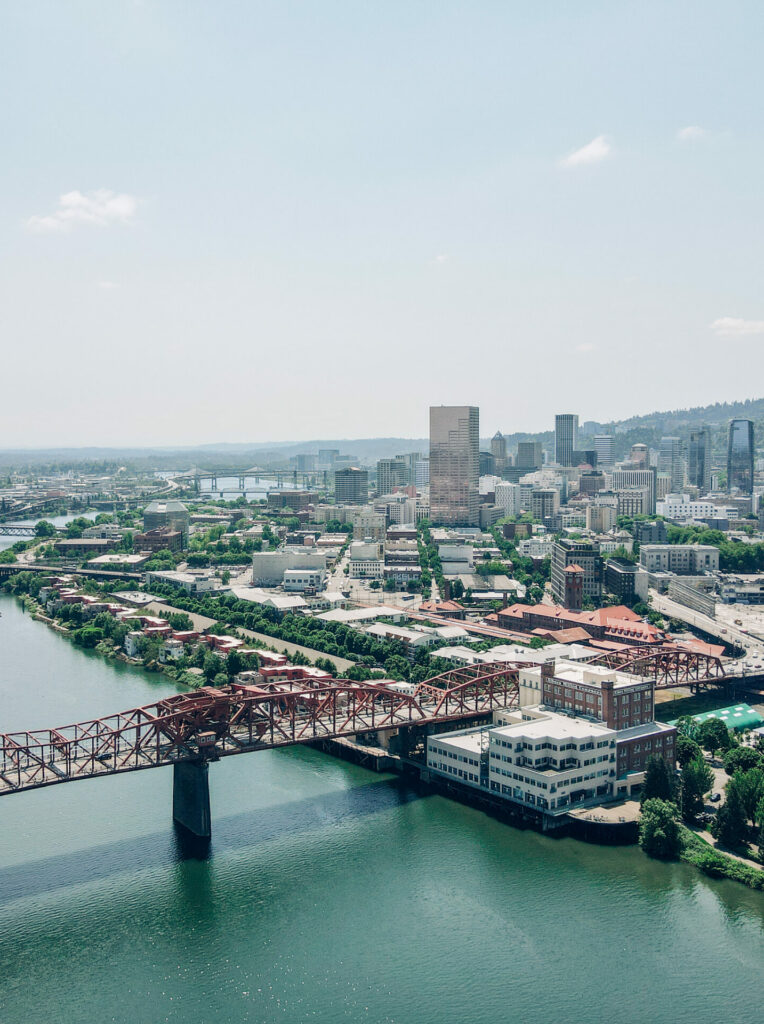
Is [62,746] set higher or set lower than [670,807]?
higher

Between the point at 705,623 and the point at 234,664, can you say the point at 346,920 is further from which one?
the point at 705,623

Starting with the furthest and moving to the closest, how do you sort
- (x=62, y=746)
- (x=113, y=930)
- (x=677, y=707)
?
(x=677, y=707) < (x=62, y=746) < (x=113, y=930)

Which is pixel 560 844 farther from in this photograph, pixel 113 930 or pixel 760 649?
pixel 760 649

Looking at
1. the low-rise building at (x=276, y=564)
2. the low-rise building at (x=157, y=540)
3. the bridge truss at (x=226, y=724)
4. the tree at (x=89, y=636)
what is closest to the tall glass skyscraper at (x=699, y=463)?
the low-rise building at (x=157, y=540)

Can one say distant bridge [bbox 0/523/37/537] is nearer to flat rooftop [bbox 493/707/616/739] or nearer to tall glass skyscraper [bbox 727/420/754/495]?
flat rooftop [bbox 493/707/616/739]

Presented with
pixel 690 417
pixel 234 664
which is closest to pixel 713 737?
pixel 234 664

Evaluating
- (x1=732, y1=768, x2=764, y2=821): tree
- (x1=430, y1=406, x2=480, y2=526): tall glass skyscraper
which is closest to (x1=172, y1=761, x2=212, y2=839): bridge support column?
(x1=732, y1=768, x2=764, y2=821): tree

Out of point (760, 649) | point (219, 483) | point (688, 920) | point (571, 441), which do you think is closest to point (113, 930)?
point (688, 920)
